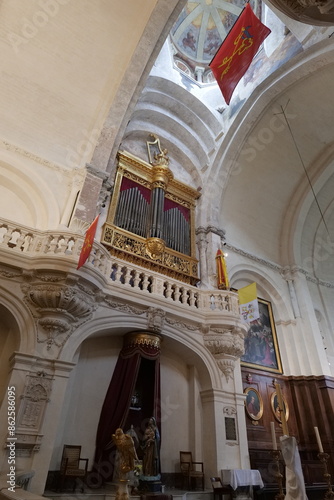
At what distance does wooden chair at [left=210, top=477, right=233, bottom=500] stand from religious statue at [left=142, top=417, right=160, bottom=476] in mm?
1439

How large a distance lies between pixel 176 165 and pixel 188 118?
2.08 meters

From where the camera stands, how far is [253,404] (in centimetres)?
967

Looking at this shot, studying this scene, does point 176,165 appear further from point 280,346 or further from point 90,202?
point 280,346

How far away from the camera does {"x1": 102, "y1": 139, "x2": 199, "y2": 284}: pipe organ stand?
9.56 m

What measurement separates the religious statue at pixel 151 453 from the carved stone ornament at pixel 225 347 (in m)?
2.49

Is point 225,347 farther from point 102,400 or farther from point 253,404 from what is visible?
point 102,400

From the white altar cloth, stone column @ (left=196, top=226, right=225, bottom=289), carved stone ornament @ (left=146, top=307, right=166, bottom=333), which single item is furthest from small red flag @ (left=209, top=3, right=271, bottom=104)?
the white altar cloth

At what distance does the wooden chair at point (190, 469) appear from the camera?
24.3 ft

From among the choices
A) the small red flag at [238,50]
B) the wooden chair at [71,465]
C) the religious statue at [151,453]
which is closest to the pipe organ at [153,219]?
the small red flag at [238,50]

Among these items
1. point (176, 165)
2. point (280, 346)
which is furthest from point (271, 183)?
point (280, 346)

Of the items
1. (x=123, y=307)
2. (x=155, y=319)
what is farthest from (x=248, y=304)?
(x=123, y=307)

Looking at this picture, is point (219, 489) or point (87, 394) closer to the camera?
point (219, 489)

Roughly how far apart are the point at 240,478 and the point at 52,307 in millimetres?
5636

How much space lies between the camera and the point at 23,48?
8953mm
